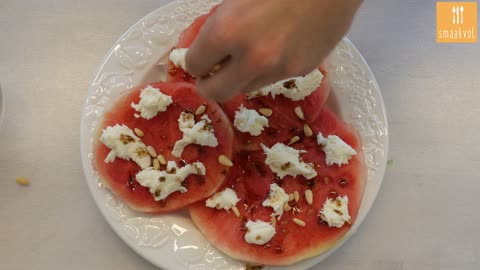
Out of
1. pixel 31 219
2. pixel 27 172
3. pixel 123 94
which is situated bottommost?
pixel 31 219

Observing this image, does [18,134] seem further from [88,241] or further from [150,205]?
[150,205]

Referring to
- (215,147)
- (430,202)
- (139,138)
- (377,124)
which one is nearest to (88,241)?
(139,138)

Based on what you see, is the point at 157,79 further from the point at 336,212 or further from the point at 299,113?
the point at 336,212

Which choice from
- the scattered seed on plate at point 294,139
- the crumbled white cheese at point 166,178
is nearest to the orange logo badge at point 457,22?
the scattered seed on plate at point 294,139

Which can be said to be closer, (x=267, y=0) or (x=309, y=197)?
(x=267, y=0)

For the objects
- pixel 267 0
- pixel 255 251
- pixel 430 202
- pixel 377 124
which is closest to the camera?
pixel 267 0

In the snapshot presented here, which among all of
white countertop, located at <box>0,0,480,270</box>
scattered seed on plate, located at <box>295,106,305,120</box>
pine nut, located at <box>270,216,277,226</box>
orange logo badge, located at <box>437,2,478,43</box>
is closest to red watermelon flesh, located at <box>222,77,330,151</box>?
scattered seed on plate, located at <box>295,106,305,120</box>

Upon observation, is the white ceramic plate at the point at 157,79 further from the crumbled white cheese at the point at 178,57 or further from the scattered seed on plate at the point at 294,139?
the scattered seed on plate at the point at 294,139

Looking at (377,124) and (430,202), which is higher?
(377,124)
